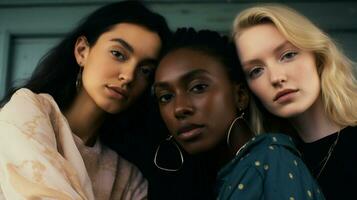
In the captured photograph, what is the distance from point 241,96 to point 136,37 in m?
0.32

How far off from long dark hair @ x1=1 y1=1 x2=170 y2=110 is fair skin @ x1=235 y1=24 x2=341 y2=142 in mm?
265

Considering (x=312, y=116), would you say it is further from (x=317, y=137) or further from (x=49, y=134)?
(x=49, y=134)

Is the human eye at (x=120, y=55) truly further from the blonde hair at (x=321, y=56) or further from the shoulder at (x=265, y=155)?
the shoulder at (x=265, y=155)

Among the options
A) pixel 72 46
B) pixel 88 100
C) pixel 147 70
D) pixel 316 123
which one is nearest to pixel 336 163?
pixel 316 123

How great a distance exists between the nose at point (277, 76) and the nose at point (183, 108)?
21 centimetres

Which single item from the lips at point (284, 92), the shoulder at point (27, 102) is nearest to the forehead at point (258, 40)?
the lips at point (284, 92)

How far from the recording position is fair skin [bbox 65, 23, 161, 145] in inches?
53.0

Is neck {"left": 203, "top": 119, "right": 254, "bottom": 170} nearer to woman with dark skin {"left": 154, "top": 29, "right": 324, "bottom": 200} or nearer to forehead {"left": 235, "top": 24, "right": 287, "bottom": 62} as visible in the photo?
woman with dark skin {"left": 154, "top": 29, "right": 324, "bottom": 200}

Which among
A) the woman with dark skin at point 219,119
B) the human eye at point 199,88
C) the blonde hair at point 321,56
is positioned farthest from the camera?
the blonde hair at point 321,56

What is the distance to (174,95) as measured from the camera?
4.16 feet

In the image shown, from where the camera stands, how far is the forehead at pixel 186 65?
1249 millimetres

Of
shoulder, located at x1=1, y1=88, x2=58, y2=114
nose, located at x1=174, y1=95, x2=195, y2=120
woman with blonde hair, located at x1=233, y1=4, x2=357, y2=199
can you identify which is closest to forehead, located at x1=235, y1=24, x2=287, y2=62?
woman with blonde hair, located at x1=233, y1=4, x2=357, y2=199

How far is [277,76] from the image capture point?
127cm

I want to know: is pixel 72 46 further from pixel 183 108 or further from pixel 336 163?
pixel 336 163
